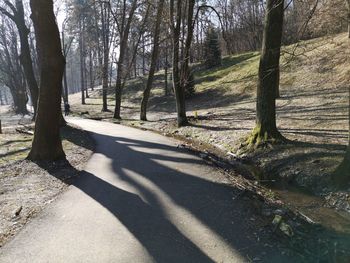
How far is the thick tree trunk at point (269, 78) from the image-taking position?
36.3 feet

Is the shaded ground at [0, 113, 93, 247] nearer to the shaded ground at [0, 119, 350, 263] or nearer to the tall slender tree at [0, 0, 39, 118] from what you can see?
the shaded ground at [0, 119, 350, 263]

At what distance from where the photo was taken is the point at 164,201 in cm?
715

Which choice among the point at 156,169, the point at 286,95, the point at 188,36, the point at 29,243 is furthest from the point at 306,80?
the point at 29,243

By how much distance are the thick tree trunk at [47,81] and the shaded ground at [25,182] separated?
0.50 m

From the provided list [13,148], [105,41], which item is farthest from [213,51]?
[13,148]

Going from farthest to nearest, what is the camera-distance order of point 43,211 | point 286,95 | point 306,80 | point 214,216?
1. point 306,80
2. point 286,95
3. point 43,211
4. point 214,216

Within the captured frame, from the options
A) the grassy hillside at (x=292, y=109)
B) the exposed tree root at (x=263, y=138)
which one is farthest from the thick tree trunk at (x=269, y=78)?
the grassy hillside at (x=292, y=109)

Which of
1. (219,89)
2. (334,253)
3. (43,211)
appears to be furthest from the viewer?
(219,89)

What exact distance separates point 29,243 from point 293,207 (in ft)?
15.7

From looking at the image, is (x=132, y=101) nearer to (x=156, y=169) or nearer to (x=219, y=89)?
(x=219, y=89)

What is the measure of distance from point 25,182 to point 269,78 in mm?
7534

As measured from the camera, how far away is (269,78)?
11.3m

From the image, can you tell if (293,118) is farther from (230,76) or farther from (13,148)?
(230,76)

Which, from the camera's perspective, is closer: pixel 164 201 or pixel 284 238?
pixel 284 238
